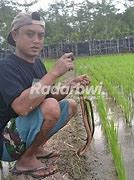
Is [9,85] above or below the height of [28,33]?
below

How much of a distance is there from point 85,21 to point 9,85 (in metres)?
26.8

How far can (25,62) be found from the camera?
2.09 m

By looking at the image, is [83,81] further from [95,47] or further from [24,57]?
[95,47]

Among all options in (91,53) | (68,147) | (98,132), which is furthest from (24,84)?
(91,53)

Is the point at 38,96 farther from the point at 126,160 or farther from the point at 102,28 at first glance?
the point at 102,28

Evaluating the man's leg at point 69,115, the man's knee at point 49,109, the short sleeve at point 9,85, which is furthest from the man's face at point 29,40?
the man's leg at point 69,115

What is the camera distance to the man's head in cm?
202

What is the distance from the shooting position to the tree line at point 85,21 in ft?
83.3

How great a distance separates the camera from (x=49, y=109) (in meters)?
1.96

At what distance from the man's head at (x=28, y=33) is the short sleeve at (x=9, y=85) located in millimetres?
197

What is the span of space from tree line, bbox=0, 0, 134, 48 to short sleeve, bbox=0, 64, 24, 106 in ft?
71.7

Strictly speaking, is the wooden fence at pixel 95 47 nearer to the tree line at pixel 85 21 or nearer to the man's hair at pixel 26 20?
the tree line at pixel 85 21

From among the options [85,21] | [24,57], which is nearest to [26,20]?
[24,57]

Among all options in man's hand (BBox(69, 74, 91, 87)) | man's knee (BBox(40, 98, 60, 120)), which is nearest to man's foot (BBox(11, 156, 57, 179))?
man's knee (BBox(40, 98, 60, 120))
